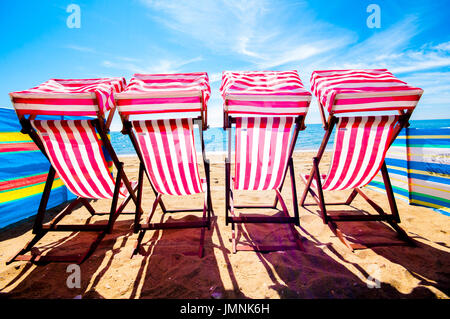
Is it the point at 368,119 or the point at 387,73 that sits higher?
the point at 387,73

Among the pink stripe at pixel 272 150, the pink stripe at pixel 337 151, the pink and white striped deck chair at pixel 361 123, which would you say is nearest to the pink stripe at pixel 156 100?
the pink stripe at pixel 272 150

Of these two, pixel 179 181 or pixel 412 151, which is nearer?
pixel 179 181

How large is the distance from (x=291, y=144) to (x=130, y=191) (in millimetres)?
2072

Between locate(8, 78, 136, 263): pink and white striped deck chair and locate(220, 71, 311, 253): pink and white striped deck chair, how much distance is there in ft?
4.43

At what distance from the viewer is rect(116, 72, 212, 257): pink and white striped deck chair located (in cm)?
200

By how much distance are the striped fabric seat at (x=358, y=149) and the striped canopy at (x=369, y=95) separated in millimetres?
134

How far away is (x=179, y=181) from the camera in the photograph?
2477 mm

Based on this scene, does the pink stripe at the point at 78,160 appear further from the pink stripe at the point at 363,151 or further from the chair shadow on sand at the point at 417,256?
the pink stripe at the point at 363,151

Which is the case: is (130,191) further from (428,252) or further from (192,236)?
(428,252)

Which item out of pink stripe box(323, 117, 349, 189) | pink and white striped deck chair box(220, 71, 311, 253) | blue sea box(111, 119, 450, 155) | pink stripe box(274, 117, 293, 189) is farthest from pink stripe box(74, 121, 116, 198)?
blue sea box(111, 119, 450, 155)

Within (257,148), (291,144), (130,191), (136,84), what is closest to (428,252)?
(291,144)

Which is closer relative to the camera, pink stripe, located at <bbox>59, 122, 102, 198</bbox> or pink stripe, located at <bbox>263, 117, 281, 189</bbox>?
pink stripe, located at <bbox>59, 122, 102, 198</bbox>

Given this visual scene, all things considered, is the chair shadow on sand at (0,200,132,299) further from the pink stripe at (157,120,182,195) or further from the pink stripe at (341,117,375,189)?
the pink stripe at (341,117,375,189)

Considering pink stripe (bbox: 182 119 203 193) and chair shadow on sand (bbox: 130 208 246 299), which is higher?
pink stripe (bbox: 182 119 203 193)
